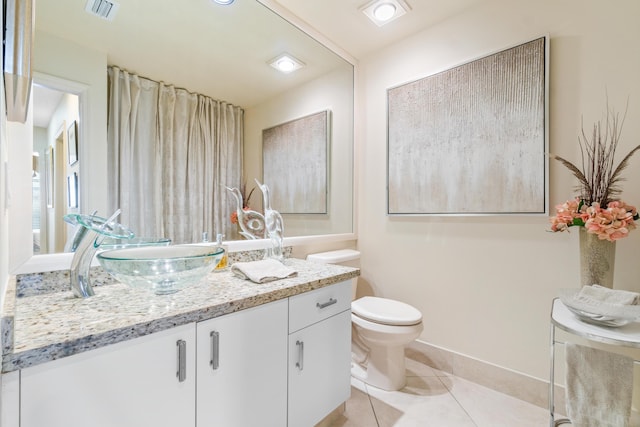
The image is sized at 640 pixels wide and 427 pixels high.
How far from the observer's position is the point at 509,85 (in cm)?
171

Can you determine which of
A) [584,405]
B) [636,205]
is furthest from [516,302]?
[636,205]

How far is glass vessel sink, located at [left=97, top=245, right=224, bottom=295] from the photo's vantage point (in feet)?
3.11

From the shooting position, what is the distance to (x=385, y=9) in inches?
74.0

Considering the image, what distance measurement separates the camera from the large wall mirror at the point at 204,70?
3.80ft

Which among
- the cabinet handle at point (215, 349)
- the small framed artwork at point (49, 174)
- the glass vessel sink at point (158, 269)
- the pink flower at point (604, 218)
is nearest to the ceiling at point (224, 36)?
the small framed artwork at point (49, 174)

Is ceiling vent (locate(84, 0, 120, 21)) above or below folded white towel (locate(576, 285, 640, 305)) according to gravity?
above

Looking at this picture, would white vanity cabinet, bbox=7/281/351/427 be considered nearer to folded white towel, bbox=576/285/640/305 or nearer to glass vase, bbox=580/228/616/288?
folded white towel, bbox=576/285/640/305

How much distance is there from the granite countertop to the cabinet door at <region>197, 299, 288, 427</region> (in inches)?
2.4

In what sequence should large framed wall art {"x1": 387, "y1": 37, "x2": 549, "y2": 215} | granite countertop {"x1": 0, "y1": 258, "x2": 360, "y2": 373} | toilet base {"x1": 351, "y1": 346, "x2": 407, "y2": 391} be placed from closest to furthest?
granite countertop {"x1": 0, "y1": 258, "x2": 360, "y2": 373}
large framed wall art {"x1": 387, "y1": 37, "x2": 549, "y2": 215}
toilet base {"x1": 351, "y1": 346, "x2": 407, "y2": 391}

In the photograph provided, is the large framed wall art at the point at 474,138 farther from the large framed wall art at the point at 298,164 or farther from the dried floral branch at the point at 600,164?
the large framed wall art at the point at 298,164

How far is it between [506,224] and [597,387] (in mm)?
866

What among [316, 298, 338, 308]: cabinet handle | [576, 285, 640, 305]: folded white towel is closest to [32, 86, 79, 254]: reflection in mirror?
[316, 298, 338, 308]: cabinet handle

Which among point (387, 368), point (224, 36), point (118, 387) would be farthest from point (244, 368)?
point (224, 36)

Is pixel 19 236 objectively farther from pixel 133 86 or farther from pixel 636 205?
pixel 636 205
